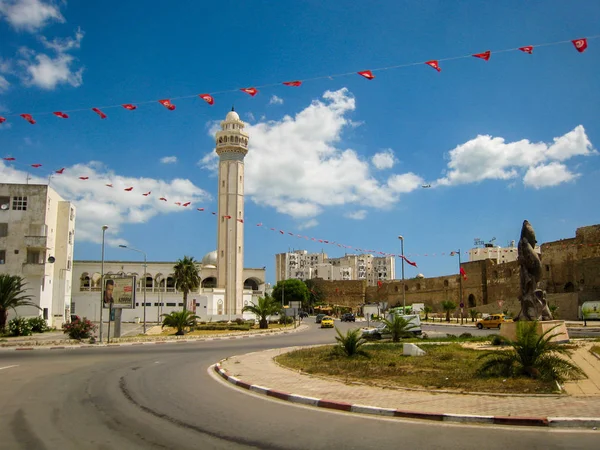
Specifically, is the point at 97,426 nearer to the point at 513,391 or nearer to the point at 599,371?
the point at 513,391

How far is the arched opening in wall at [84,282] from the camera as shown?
253ft

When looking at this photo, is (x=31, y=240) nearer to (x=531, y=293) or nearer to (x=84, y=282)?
(x=531, y=293)

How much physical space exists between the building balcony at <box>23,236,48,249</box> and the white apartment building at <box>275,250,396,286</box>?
110m

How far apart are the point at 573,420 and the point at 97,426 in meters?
7.06

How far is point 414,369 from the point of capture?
44.6 ft

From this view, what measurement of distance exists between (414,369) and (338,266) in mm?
138521

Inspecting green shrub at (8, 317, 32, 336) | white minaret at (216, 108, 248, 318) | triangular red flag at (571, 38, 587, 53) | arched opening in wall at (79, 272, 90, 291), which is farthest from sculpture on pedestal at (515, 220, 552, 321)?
arched opening in wall at (79, 272, 90, 291)

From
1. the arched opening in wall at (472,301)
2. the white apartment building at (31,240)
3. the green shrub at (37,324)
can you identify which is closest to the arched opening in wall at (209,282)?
the white apartment building at (31,240)

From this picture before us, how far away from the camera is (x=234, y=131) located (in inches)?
2899

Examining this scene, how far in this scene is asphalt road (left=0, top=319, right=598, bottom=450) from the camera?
267 inches

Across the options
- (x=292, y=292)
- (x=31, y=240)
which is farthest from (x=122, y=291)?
(x=292, y=292)

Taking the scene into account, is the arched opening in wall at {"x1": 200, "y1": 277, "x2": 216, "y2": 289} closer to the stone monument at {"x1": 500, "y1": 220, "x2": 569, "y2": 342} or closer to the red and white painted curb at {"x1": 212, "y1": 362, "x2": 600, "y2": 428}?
the stone monument at {"x1": 500, "y1": 220, "x2": 569, "y2": 342}

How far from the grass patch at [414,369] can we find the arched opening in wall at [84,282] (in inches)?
2588

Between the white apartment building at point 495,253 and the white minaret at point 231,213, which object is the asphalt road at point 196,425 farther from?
the white apartment building at point 495,253
